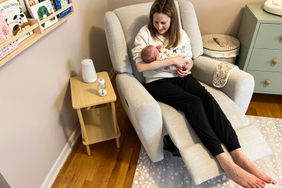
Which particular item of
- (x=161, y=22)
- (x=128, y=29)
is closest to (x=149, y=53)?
(x=161, y=22)

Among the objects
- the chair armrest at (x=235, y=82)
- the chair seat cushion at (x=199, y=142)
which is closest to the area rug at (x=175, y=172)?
the chair seat cushion at (x=199, y=142)

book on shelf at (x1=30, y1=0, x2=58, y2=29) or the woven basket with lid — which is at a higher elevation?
book on shelf at (x1=30, y1=0, x2=58, y2=29)

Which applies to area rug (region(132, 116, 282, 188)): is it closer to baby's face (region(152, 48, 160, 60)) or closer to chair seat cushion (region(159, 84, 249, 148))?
chair seat cushion (region(159, 84, 249, 148))

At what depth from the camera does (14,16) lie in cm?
95

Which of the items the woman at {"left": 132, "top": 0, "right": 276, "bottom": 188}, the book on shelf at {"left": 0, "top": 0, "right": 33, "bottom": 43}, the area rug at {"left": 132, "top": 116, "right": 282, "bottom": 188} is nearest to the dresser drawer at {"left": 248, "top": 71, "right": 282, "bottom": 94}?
the area rug at {"left": 132, "top": 116, "right": 282, "bottom": 188}

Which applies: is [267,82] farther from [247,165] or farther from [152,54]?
[152,54]

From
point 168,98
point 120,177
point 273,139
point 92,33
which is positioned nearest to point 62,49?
point 92,33

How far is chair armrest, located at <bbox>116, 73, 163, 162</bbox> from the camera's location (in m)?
1.19

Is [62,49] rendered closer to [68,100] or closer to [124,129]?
[68,100]

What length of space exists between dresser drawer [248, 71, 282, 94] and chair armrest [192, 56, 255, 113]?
18.7 inches

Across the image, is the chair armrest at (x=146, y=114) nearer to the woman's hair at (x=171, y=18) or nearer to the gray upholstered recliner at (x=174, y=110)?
the gray upholstered recliner at (x=174, y=110)

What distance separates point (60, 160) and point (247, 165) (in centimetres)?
114

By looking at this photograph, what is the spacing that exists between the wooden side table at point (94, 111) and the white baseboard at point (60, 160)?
130 mm

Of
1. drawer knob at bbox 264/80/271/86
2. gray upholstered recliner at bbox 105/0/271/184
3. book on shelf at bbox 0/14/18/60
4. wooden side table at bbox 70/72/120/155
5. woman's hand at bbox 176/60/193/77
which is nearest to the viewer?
book on shelf at bbox 0/14/18/60
